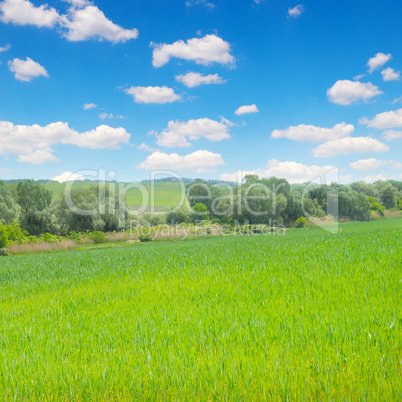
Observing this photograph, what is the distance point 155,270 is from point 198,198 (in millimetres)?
64939

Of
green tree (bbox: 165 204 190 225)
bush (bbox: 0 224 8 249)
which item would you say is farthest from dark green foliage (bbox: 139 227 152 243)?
bush (bbox: 0 224 8 249)

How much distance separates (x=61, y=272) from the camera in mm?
12664

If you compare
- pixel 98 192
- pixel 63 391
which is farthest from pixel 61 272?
pixel 98 192

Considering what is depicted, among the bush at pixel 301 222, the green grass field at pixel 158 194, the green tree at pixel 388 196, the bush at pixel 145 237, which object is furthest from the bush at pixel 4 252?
the green tree at pixel 388 196

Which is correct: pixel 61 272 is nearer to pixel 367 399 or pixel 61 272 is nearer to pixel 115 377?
pixel 115 377

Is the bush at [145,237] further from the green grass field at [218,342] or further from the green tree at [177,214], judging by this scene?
the green grass field at [218,342]

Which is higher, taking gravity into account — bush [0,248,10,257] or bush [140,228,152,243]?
bush [140,228,152,243]

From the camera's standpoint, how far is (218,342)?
149 inches

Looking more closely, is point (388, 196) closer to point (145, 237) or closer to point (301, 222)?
point (301, 222)

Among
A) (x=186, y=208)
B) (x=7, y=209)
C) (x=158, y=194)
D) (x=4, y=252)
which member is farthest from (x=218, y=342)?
(x=158, y=194)

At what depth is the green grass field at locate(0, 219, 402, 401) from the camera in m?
2.84

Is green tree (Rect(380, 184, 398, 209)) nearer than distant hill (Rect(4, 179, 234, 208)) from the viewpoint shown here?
Yes

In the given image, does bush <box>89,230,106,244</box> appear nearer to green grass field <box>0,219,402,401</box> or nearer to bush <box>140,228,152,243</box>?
bush <box>140,228,152,243</box>

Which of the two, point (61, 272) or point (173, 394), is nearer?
point (173, 394)
